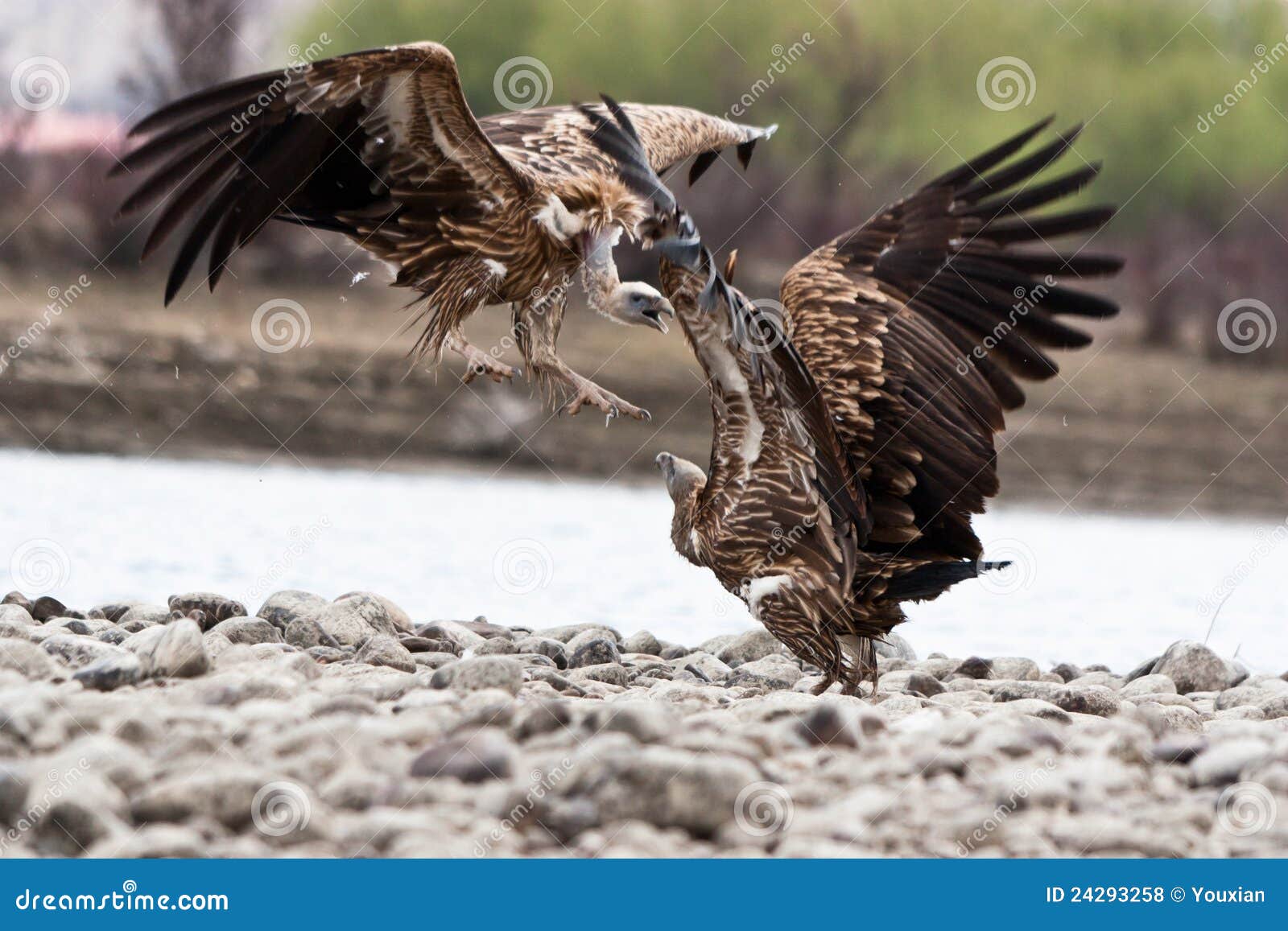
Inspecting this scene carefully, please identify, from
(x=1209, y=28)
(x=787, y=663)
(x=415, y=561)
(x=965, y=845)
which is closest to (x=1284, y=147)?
(x=1209, y=28)

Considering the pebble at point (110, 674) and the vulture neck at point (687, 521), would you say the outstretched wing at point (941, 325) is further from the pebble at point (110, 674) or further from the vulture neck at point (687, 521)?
the pebble at point (110, 674)

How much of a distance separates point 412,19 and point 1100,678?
1607 cm

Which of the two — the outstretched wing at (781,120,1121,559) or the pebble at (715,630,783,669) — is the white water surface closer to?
the pebble at (715,630,783,669)

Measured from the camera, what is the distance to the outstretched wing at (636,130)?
279 inches

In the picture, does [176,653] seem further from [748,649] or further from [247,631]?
[748,649]

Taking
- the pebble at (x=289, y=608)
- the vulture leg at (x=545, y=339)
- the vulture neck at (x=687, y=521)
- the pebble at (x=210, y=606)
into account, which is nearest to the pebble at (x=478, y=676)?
the vulture neck at (x=687, y=521)

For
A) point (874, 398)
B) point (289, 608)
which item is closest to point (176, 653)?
point (289, 608)

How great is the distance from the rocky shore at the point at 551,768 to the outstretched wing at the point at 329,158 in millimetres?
1763

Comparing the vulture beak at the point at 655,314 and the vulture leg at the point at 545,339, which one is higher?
the vulture beak at the point at 655,314

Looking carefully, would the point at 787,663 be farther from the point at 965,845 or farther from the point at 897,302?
the point at 965,845

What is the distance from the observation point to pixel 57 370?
48.0 ft

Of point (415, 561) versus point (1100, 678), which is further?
point (415, 561)

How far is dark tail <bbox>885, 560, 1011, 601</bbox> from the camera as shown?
580 centimetres

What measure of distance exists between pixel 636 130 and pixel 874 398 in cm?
166
